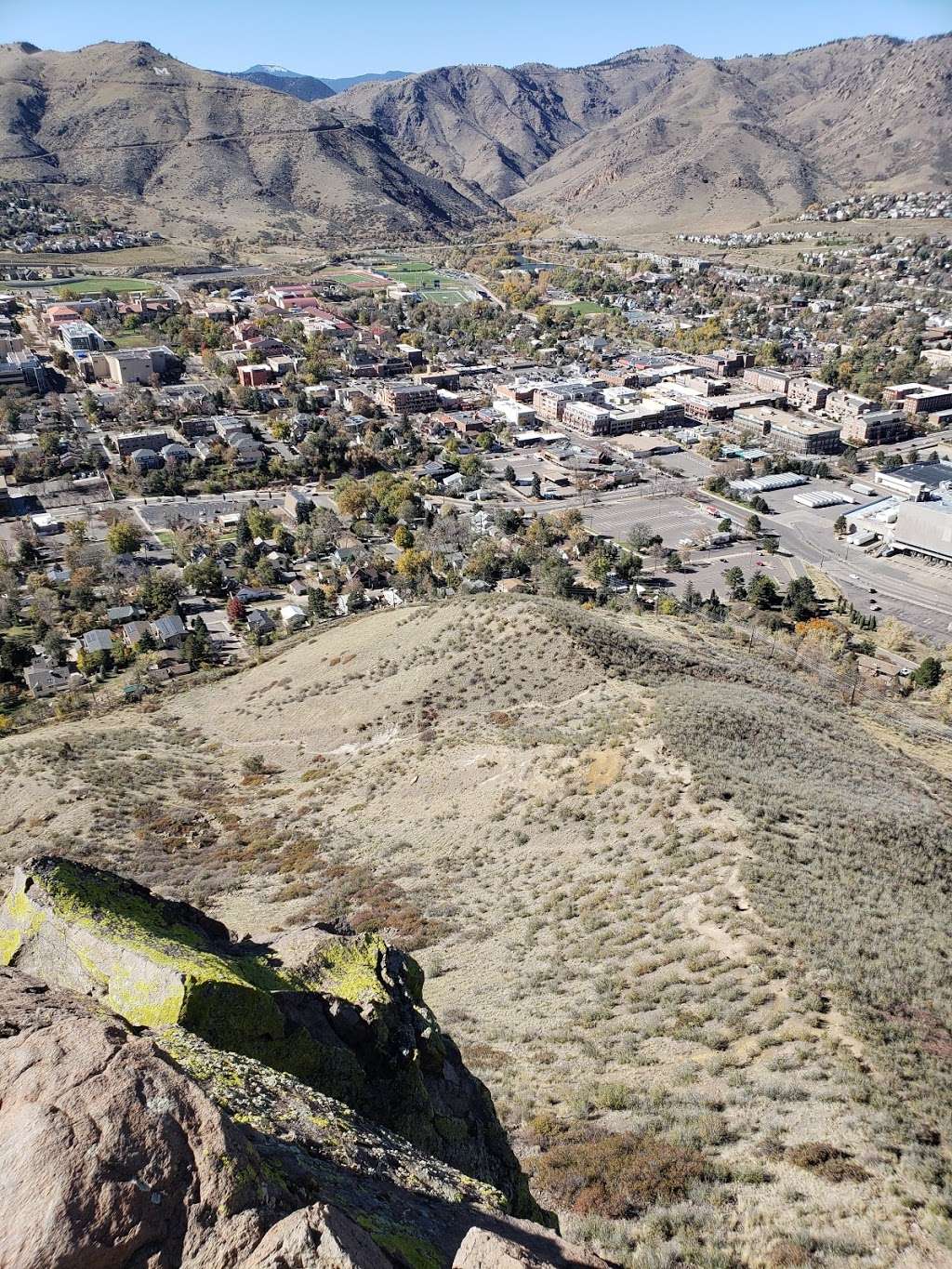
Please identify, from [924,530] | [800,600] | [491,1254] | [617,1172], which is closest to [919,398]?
[924,530]

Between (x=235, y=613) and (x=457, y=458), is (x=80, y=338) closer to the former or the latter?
(x=457, y=458)

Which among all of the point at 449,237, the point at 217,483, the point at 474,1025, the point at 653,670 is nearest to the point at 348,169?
the point at 449,237

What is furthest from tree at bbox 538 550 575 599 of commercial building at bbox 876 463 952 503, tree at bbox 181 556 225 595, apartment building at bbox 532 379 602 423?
apartment building at bbox 532 379 602 423

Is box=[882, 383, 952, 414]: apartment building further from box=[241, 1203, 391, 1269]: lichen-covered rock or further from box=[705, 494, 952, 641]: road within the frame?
box=[241, 1203, 391, 1269]: lichen-covered rock

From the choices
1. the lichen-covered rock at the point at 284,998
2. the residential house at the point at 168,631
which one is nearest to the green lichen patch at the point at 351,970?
the lichen-covered rock at the point at 284,998

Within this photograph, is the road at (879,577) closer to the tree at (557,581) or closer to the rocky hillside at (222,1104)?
the tree at (557,581)

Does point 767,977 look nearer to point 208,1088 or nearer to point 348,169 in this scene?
point 208,1088

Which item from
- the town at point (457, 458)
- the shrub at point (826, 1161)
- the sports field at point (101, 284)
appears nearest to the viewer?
the shrub at point (826, 1161)
